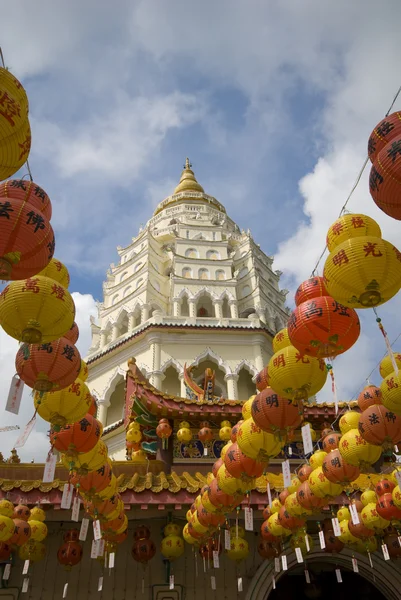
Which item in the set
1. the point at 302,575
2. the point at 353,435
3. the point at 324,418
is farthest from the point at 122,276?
the point at 353,435

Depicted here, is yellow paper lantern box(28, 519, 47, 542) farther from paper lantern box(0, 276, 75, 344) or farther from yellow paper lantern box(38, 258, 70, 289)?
paper lantern box(0, 276, 75, 344)

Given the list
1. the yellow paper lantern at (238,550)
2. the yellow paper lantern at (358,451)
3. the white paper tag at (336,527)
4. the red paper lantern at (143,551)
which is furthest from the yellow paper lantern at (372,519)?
the red paper lantern at (143,551)

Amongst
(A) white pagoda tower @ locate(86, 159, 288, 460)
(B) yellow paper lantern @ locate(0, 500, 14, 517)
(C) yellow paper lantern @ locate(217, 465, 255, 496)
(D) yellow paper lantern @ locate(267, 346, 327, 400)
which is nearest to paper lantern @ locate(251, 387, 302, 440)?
(D) yellow paper lantern @ locate(267, 346, 327, 400)

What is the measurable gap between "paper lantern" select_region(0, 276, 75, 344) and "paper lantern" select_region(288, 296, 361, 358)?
238 centimetres

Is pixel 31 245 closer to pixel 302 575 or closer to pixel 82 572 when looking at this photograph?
pixel 82 572

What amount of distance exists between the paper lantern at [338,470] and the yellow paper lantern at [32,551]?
16.9ft

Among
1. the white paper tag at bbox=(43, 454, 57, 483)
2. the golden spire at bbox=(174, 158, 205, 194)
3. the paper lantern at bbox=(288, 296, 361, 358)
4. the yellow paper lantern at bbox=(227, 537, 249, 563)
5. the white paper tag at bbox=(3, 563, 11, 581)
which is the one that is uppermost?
the golden spire at bbox=(174, 158, 205, 194)

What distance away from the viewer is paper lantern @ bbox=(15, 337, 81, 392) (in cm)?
509

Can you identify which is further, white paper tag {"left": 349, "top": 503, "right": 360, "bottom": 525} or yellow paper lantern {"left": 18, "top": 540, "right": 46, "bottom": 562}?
yellow paper lantern {"left": 18, "top": 540, "right": 46, "bottom": 562}

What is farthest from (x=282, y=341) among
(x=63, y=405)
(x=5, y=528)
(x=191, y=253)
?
(x=191, y=253)

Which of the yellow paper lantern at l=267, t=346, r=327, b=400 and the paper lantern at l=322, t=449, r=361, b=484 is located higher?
the yellow paper lantern at l=267, t=346, r=327, b=400

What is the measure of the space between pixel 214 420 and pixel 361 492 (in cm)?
422

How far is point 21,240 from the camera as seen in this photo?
4117 millimetres

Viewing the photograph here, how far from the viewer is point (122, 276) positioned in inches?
1000
